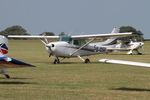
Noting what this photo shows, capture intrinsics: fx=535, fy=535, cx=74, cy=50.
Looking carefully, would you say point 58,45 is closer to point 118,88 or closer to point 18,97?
point 118,88


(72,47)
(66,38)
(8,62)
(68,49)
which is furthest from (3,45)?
(66,38)

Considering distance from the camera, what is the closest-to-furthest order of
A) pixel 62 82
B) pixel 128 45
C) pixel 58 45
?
1. pixel 62 82
2. pixel 58 45
3. pixel 128 45

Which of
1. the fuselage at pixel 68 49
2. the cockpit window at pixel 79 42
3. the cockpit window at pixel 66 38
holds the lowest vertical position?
the fuselage at pixel 68 49

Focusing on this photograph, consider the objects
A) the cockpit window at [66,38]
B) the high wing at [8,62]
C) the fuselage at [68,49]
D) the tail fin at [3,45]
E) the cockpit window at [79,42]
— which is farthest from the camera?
the cockpit window at [79,42]

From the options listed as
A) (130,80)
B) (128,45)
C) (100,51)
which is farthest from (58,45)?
(128,45)

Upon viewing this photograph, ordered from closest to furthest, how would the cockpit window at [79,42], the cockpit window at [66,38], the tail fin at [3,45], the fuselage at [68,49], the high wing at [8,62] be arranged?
the high wing at [8,62] → the tail fin at [3,45] → the fuselage at [68,49] → the cockpit window at [66,38] → the cockpit window at [79,42]

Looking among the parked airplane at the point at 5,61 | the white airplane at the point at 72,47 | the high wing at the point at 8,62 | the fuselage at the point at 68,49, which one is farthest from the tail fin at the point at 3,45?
the fuselage at the point at 68,49

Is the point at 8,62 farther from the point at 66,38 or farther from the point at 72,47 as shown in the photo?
the point at 66,38

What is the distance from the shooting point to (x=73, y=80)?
16.0 metres

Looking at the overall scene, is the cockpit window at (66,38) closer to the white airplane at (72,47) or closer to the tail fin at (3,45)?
the white airplane at (72,47)

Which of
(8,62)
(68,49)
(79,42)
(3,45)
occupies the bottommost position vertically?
(68,49)

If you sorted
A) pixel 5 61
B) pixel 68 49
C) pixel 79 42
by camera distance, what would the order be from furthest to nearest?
pixel 79 42, pixel 68 49, pixel 5 61

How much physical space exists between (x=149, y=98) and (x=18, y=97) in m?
2.78

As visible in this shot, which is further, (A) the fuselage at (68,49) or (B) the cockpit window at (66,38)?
(B) the cockpit window at (66,38)
